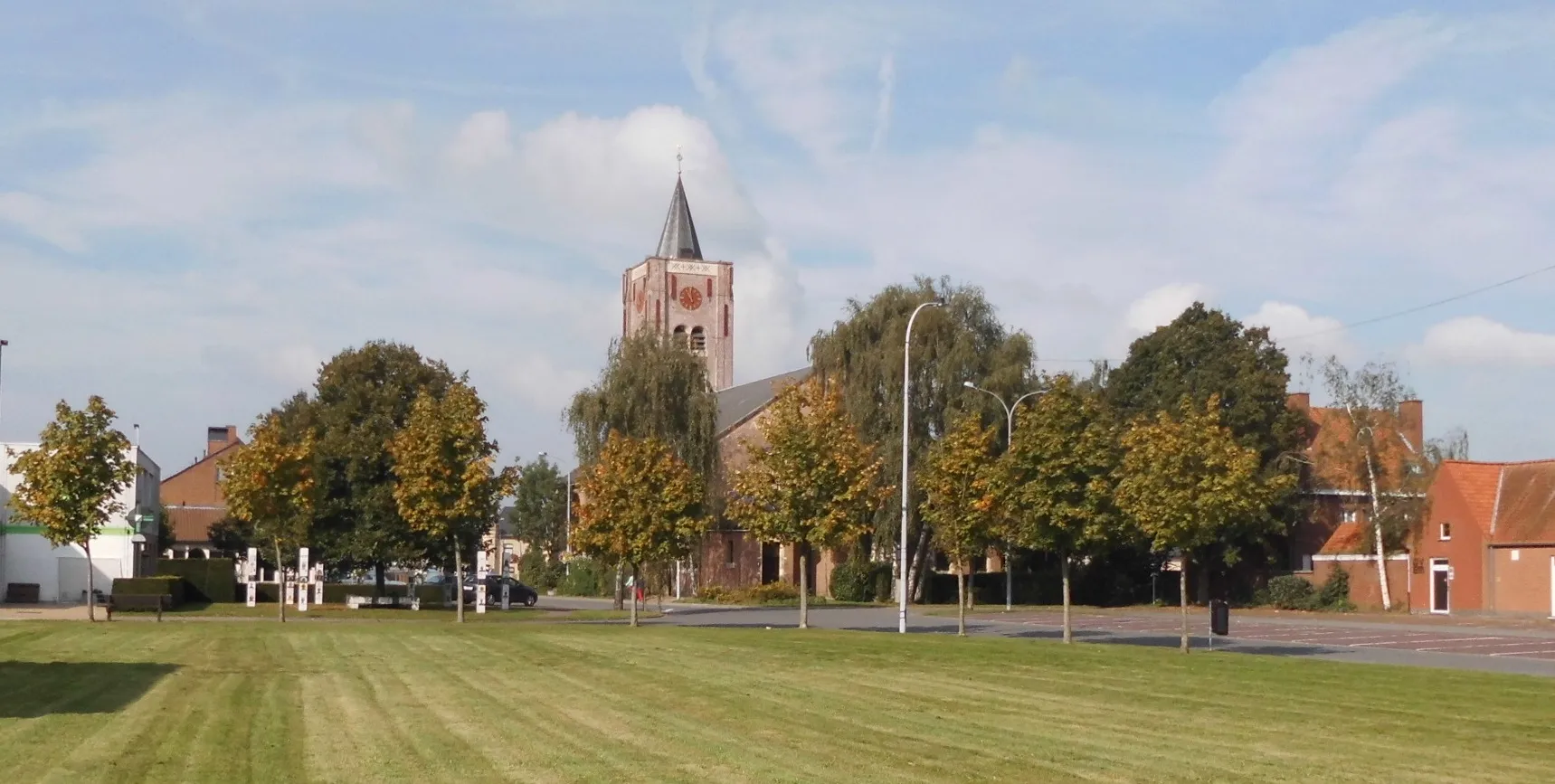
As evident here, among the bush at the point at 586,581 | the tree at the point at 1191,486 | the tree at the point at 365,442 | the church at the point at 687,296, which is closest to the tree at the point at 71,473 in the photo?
the tree at the point at 365,442

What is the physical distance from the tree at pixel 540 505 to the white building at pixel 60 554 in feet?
169

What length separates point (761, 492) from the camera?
42.9 metres

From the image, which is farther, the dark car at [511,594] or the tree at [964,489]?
the dark car at [511,594]

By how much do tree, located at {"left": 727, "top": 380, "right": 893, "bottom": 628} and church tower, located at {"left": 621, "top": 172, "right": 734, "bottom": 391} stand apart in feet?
254

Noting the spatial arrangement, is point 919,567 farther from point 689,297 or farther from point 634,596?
point 689,297

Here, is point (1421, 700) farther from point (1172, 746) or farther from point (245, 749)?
point (245, 749)

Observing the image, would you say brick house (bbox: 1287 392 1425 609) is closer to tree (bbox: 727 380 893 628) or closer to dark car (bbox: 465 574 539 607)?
tree (bbox: 727 380 893 628)

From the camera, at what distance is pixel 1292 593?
65438mm

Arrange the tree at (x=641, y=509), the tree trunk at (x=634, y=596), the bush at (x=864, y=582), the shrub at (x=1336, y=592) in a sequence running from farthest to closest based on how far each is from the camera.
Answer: the bush at (x=864, y=582) → the shrub at (x=1336, y=592) → the tree at (x=641, y=509) → the tree trunk at (x=634, y=596)

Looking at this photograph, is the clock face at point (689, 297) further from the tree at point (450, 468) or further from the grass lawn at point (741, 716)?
the grass lawn at point (741, 716)

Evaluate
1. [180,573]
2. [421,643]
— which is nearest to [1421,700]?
[421,643]

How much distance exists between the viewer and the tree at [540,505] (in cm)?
12044

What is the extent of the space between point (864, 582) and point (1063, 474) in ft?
120

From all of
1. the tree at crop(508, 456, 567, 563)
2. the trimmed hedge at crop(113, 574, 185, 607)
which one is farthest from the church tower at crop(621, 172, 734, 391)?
the trimmed hedge at crop(113, 574, 185, 607)
